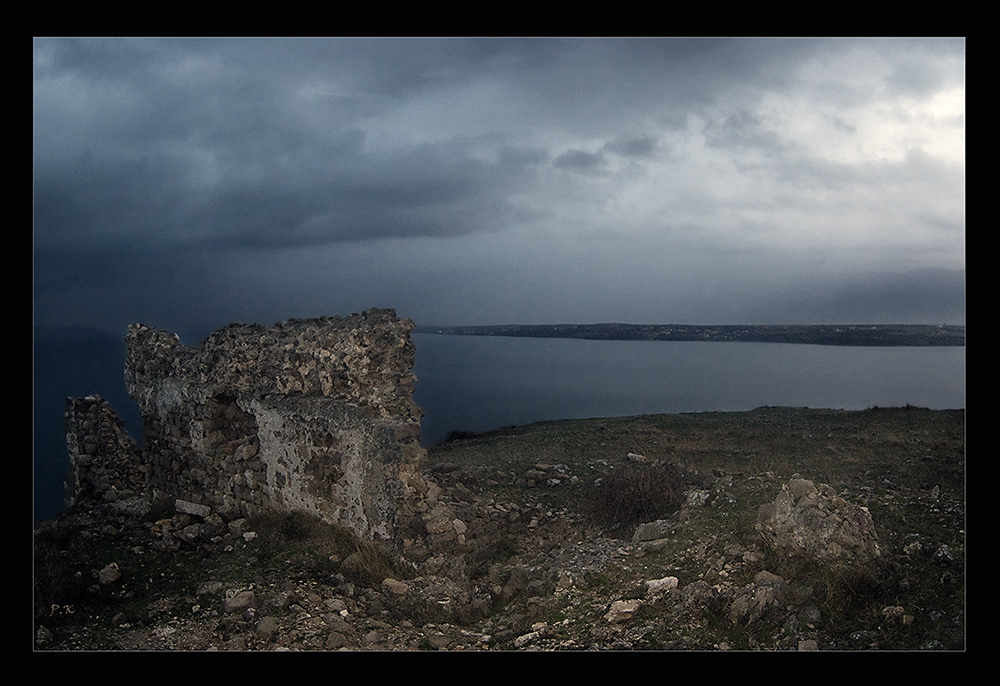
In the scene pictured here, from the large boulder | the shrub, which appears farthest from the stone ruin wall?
the large boulder

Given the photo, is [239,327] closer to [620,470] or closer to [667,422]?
[620,470]

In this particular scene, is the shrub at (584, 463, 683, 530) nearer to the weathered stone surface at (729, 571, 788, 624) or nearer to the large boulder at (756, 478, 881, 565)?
the large boulder at (756, 478, 881, 565)

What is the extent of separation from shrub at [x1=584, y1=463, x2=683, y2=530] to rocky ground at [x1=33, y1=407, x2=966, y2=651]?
0.10 feet

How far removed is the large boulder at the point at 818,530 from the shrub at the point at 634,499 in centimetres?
207

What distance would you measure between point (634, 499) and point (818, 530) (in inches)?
106

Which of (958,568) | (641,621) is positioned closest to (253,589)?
(641,621)

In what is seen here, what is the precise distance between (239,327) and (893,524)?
731cm

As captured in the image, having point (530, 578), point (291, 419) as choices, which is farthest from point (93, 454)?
point (530, 578)

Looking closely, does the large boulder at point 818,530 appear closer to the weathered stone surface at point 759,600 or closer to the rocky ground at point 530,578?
the rocky ground at point 530,578

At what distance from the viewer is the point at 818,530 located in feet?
15.6

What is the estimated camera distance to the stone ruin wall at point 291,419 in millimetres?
5922

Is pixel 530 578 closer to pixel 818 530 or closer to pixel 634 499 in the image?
pixel 634 499

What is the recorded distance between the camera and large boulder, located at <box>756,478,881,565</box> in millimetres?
4613

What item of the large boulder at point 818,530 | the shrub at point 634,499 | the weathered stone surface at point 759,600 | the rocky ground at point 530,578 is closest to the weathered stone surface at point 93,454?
the rocky ground at point 530,578
